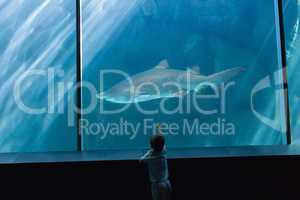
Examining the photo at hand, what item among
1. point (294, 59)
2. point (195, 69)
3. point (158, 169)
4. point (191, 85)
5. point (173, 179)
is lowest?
point (173, 179)

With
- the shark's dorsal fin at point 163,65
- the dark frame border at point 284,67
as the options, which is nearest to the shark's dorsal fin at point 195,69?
the shark's dorsal fin at point 163,65

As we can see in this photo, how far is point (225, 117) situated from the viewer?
5.10 metres

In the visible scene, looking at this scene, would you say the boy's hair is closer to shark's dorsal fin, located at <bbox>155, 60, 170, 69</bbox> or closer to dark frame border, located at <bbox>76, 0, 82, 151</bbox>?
dark frame border, located at <bbox>76, 0, 82, 151</bbox>

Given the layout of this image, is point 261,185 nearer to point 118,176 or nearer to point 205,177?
point 205,177

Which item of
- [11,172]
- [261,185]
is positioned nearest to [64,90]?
[11,172]

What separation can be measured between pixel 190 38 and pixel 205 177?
306cm

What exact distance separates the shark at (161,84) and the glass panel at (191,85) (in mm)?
13

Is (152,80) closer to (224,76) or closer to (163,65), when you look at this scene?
(163,65)

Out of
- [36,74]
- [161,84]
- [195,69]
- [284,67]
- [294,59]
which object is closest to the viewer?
[284,67]

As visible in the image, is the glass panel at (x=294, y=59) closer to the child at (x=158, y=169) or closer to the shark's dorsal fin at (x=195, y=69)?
the shark's dorsal fin at (x=195, y=69)

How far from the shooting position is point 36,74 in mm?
5148

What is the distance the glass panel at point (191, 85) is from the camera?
5.02m

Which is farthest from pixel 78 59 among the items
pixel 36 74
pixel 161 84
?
pixel 161 84

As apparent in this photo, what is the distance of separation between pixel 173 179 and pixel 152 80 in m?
2.14
